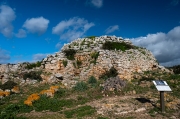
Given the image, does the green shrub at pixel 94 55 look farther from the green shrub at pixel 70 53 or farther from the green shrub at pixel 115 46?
the green shrub at pixel 70 53

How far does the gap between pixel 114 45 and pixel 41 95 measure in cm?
1280

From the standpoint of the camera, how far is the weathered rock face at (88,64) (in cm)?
1975

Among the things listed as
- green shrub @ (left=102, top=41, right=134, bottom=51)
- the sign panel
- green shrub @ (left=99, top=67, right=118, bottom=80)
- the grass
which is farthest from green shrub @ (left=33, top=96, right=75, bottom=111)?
green shrub @ (left=102, top=41, right=134, bottom=51)

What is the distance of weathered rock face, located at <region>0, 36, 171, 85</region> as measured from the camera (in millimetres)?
19753

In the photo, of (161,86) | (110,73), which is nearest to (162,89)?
(161,86)

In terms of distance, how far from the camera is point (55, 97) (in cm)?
1305

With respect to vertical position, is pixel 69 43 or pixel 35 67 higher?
pixel 69 43

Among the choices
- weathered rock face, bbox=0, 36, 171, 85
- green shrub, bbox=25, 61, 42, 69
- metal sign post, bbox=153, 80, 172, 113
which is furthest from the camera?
green shrub, bbox=25, 61, 42, 69

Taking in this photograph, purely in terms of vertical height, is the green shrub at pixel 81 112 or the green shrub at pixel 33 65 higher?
the green shrub at pixel 33 65

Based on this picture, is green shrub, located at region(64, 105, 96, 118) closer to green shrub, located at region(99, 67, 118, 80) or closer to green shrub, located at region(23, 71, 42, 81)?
green shrub, located at region(99, 67, 118, 80)

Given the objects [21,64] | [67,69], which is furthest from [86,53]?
[21,64]

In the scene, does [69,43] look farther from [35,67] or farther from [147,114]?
[147,114]

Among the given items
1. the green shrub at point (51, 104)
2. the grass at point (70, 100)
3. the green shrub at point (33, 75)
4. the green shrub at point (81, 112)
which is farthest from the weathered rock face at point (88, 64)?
the green shrub at point (81, 112)

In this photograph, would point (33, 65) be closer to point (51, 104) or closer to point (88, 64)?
point (88, 64)
